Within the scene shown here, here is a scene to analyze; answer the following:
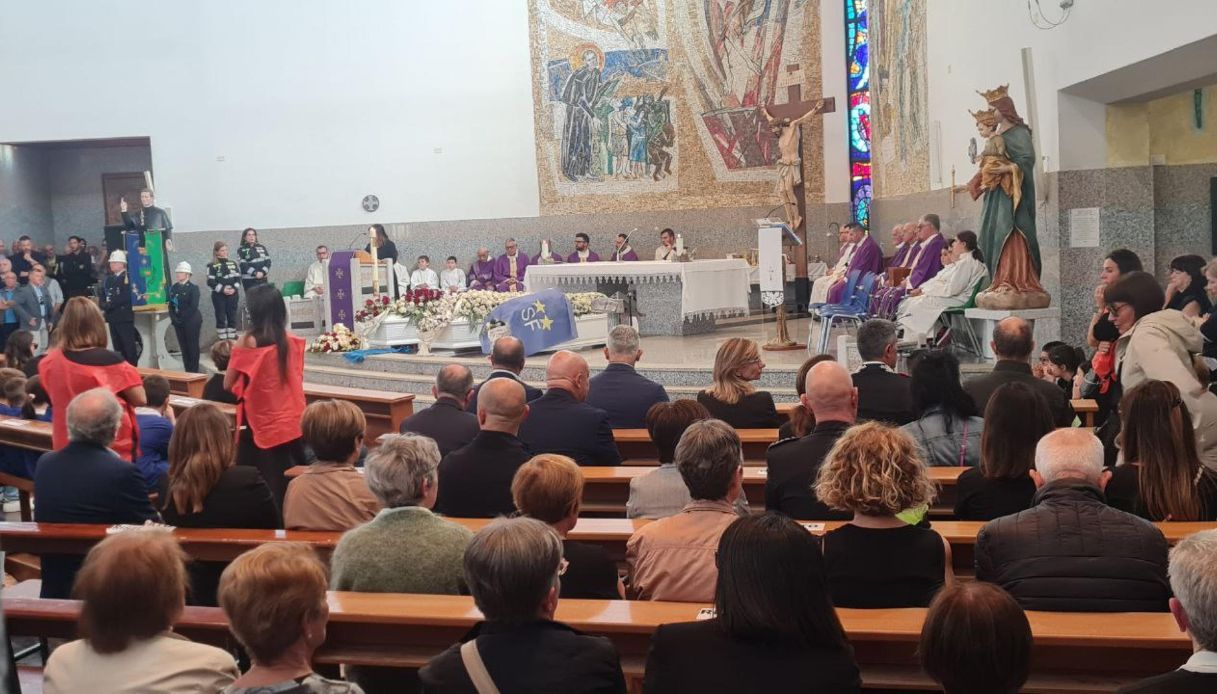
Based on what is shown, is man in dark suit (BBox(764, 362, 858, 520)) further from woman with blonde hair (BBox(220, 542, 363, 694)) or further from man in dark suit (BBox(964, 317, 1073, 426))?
woman with blonde hair (BBox(220, 542, 363, 694))

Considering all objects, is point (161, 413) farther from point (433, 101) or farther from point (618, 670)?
point (433, 101)

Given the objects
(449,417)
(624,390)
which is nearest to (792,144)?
(624,390)

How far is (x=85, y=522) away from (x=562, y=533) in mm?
2248

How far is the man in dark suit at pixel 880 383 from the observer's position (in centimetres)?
516

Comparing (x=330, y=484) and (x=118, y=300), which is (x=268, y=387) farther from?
(x=118, y=300)

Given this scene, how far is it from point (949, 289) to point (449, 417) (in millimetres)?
5531

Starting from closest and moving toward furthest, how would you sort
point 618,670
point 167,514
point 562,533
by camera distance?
point 618,670 < point 562,533 < point 167,514

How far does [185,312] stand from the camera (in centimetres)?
1430

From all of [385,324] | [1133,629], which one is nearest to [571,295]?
[385,324]

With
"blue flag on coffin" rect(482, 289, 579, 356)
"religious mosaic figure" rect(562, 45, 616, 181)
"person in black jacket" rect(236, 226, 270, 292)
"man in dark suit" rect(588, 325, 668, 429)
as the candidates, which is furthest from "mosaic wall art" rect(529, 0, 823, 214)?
"man in dark suit" rect(588, 325, 668, 429)

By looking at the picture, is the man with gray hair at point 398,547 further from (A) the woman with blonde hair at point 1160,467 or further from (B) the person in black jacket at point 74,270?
(B) the person in black jacket at point 74,270

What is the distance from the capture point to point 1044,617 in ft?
9.05

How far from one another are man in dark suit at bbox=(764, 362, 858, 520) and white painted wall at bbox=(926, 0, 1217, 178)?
366cm

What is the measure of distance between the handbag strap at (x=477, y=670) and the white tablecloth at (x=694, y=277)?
35.1 ft
